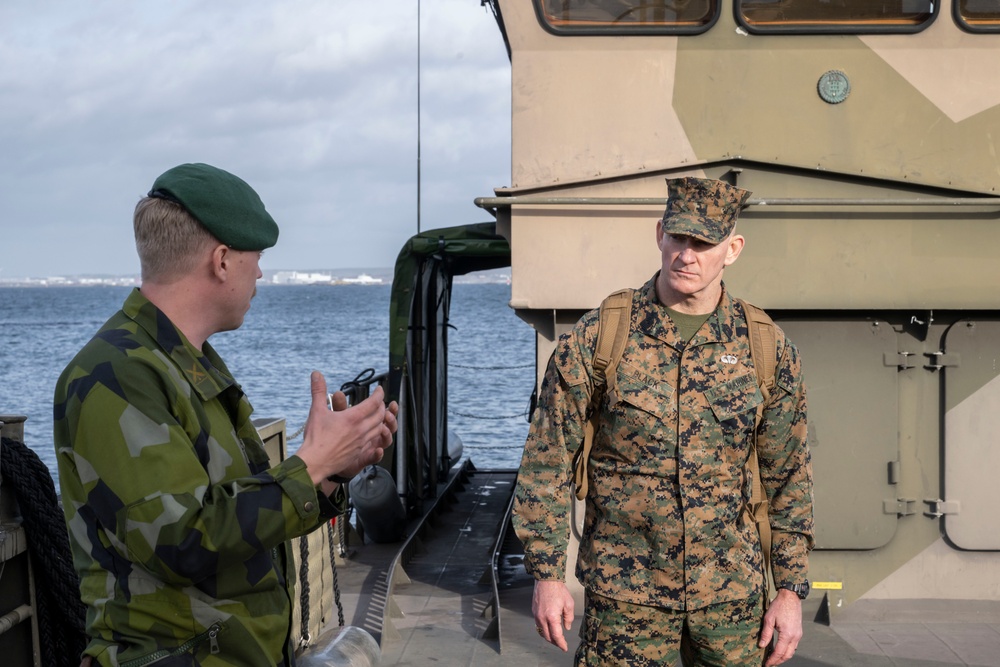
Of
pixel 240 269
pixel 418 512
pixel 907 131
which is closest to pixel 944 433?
pixel 907 131

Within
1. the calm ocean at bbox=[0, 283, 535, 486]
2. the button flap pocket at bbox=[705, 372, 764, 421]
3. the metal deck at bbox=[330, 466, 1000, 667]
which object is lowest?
the calm ocean at bbox=[0, 283, 535, 486]

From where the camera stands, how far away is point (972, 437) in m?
6.73

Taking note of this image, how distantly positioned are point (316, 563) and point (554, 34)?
3.15m

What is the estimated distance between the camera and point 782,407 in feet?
11.8

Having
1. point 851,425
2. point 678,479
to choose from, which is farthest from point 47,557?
point 851,425

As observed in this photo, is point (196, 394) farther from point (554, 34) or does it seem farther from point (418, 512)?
point (418, 512)

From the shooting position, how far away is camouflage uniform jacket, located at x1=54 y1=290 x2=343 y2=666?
6.98 ft

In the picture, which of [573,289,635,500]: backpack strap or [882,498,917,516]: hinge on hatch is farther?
[882,498,917,516]: hinge on hatch

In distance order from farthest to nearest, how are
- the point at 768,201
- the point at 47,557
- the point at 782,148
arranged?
the point at 782,148, the point at 768,201, the point at 47,557

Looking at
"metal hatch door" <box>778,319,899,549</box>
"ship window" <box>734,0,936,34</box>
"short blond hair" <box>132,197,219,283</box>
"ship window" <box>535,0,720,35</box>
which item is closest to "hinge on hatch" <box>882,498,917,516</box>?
"metal hatch door" <box>778,319,899,549</box>

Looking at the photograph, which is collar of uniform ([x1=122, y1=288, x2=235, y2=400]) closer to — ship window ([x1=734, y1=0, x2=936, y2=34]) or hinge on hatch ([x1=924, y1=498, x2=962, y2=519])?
ship window ([x1=734, y1=0, x2=936, y2=34])

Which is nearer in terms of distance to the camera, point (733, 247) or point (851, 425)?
point (733, 247)

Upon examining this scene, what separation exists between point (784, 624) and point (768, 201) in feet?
10.9

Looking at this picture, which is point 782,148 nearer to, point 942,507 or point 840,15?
point 840,15
